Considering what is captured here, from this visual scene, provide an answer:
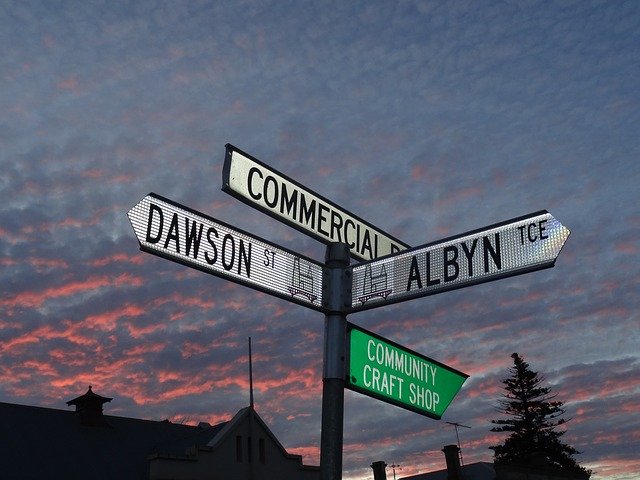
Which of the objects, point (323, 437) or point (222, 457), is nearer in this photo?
point (323, 437)

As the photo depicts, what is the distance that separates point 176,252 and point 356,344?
1634mm

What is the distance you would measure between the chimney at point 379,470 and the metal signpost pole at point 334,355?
47.0 m

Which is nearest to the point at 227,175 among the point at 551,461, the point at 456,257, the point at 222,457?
the point at 456,257

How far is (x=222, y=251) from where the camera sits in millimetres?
6043

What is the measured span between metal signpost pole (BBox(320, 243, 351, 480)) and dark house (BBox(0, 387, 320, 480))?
89.8ft

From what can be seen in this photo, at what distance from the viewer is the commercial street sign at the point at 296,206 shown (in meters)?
6.27

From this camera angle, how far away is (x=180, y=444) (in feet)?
128

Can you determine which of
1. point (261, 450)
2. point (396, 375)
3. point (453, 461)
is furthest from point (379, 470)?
point (396, 375)

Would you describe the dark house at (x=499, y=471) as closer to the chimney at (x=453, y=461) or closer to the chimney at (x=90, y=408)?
the chimney at (x=453, y=461)

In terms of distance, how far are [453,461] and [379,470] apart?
7.00 m

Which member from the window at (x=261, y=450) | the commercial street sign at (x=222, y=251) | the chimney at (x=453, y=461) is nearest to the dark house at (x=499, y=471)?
the chimney at (x=453, y=461)

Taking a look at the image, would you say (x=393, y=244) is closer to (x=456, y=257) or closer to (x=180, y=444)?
(x=456, y=257)

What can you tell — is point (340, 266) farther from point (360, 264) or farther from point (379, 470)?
point (379, 470)

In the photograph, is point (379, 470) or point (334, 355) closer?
point (334, 355)
